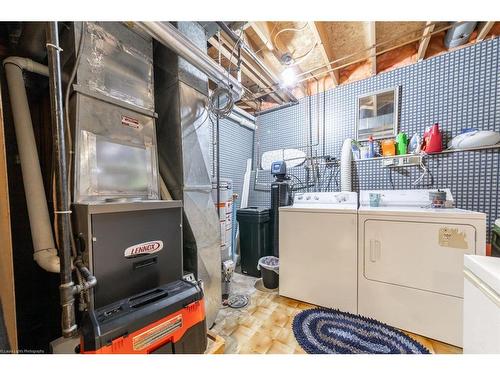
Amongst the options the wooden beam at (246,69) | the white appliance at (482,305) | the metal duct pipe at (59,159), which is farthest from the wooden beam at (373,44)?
the metal duct pipe at (59,159)

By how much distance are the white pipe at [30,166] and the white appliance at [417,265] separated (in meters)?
2.37

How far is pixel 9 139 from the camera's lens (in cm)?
138

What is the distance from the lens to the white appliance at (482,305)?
73cm

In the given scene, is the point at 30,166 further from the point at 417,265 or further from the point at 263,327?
the point at 417,265

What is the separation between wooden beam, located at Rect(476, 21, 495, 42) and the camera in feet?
6.20

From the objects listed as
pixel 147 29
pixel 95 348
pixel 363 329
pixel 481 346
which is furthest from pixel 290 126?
pixel 95 348

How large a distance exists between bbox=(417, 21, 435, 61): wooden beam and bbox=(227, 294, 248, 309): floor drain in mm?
3461

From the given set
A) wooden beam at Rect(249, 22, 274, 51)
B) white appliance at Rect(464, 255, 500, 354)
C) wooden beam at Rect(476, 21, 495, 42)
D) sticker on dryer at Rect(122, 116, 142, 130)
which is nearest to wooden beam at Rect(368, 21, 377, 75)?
wooden beam at Rect(476, 21, 495, 42)

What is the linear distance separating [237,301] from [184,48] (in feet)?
7.85

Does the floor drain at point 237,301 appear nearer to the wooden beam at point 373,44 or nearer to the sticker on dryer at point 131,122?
the sticker on dryer at point 131,122

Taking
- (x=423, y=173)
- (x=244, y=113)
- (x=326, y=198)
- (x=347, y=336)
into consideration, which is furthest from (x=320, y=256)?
(x=244, y=113)

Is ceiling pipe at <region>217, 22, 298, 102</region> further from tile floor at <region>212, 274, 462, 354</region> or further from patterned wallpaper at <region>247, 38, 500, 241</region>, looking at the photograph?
tile floor at <region>212, 274, 462, 354</region>
